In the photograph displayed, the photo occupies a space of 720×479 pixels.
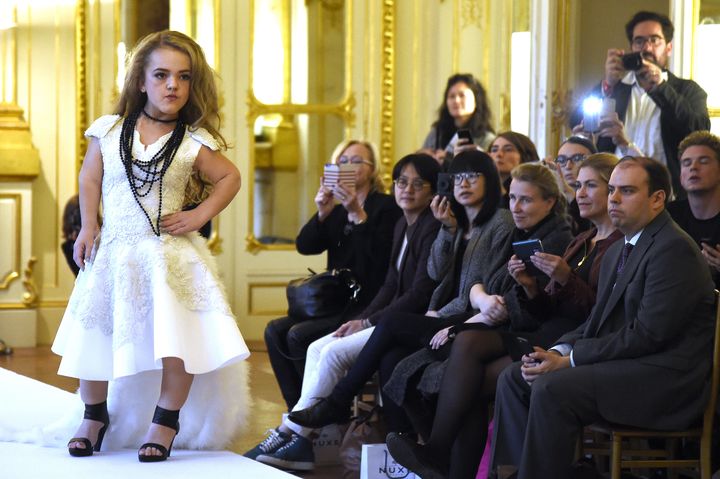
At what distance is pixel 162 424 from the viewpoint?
3.93 meters

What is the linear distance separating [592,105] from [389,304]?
135cm

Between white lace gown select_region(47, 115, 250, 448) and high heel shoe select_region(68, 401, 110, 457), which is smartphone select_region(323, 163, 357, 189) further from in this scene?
high heel shoe select_region(68, 401, 110, 457)

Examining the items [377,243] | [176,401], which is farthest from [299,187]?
[176,401]

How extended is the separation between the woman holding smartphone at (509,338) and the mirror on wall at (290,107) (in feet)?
15.8

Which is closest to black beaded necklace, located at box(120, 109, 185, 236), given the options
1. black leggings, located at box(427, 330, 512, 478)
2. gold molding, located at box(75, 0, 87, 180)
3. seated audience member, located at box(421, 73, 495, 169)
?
black leggings, located at box(427, 330, 512, 478)

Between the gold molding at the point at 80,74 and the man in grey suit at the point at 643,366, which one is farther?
the gold molding at the point at 80,74

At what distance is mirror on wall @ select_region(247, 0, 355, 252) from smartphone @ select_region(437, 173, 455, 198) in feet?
13.5

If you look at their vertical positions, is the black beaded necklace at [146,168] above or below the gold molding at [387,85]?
below

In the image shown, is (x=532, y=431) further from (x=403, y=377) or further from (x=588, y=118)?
(x=588, y=118)

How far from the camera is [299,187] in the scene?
351 inches

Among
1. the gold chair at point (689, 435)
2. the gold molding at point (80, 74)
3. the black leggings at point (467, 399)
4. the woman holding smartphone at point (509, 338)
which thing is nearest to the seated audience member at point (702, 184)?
the woman holding smartphone at point (509, 338)

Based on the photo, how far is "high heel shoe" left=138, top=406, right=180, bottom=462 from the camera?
3.88 m

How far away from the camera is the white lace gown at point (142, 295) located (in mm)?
3918

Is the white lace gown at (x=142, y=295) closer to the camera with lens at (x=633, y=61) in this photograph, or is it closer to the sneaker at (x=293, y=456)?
the sneaker at (x=293, y=456)
